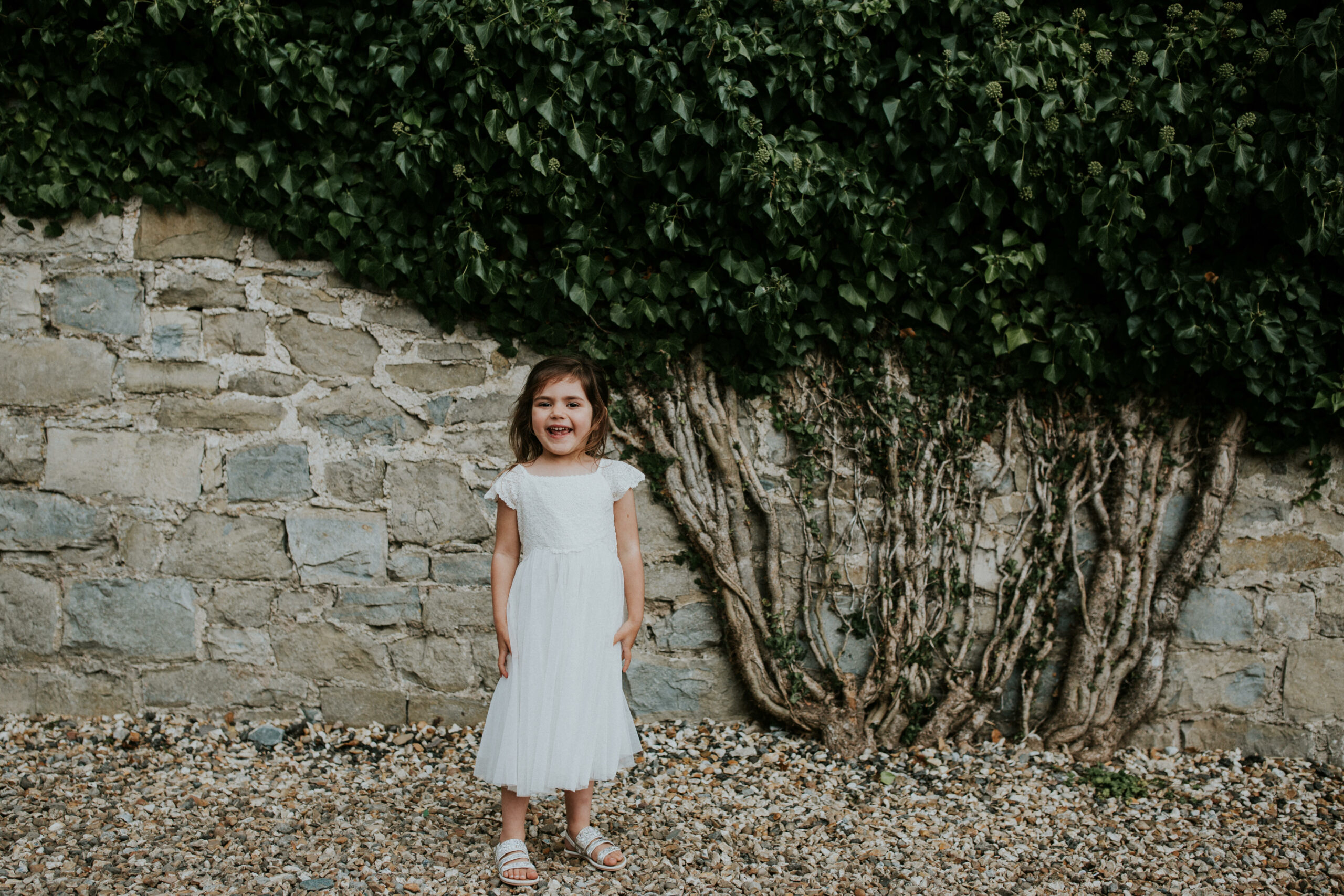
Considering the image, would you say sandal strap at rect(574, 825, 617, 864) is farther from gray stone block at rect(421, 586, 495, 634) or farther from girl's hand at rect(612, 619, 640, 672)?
gray stone block at rect(421, 586, 495, 634)

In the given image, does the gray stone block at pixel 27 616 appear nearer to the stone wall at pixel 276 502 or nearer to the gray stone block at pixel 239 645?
the stone wall at pixel 276 502

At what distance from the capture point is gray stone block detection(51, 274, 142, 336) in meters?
3.26

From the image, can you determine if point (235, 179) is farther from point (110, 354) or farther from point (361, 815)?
point (361, 815)

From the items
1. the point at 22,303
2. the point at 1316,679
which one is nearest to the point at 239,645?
the point at 22,303

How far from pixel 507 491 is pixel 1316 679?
304 centimetres

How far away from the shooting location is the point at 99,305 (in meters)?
3.26

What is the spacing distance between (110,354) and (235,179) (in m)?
0.81

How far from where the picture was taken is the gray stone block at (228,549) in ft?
10.8

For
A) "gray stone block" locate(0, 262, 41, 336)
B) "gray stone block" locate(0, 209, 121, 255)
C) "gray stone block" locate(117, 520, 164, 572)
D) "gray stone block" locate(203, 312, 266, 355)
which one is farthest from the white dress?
"gray stone block" locate(0, 262, 41, 336)

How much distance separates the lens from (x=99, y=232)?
3.26 metres

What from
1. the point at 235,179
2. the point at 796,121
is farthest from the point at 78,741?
the point at 796,121

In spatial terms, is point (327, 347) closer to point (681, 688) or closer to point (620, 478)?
point (620, 478)

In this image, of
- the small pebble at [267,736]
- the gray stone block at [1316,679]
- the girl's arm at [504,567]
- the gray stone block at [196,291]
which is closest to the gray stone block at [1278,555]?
the gray stone block at [1316,679]

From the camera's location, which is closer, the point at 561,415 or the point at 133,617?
the point at 561,415
